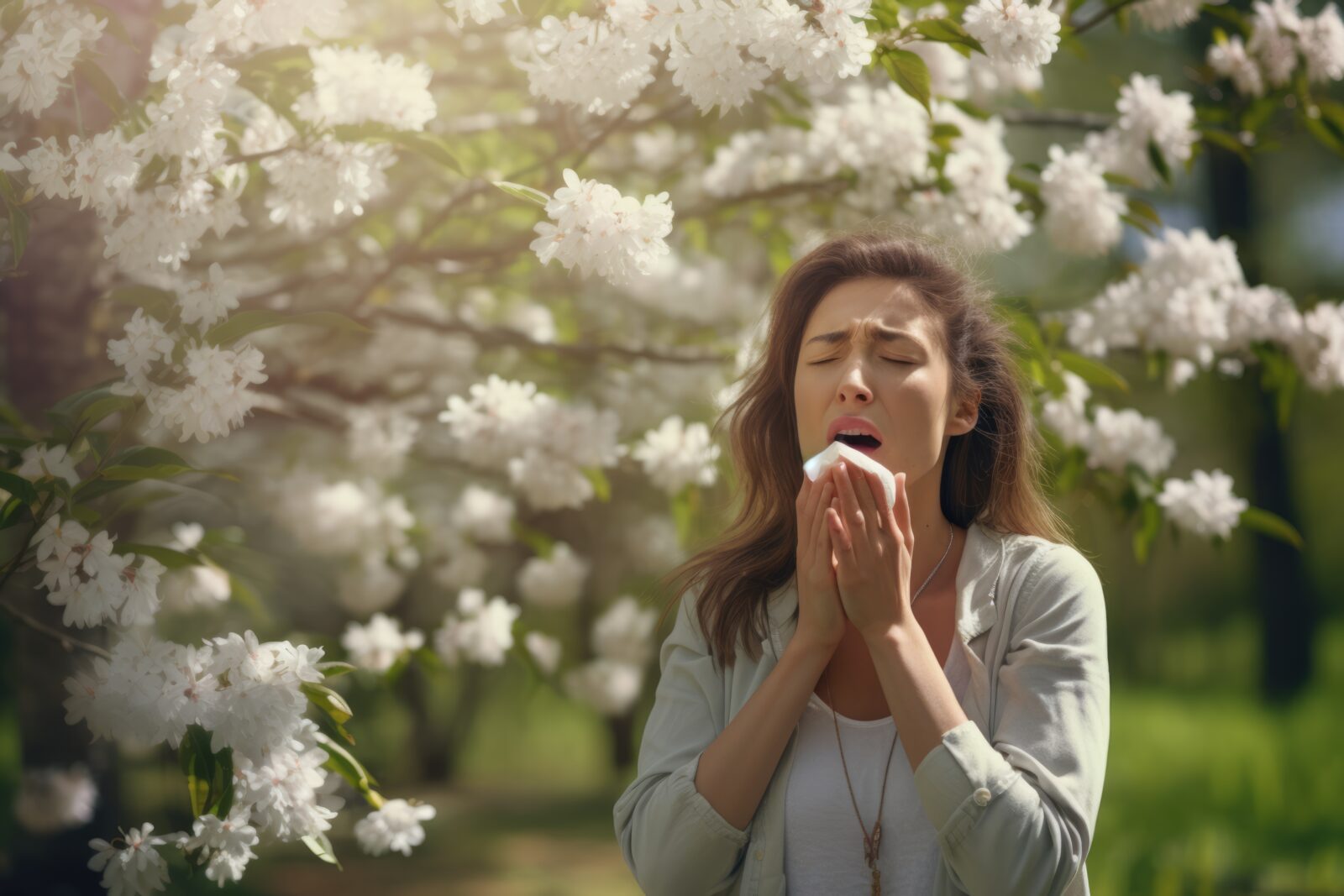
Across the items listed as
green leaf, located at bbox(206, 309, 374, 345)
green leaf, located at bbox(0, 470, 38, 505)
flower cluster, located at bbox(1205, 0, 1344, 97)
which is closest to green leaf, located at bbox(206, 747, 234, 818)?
green leaf, located at bbox(0, 470, 38, 505)

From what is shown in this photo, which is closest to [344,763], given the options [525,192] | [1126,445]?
[525,192]

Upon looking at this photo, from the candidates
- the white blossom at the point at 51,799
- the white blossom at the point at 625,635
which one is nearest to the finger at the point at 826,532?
the white blossom at the point at 51,799

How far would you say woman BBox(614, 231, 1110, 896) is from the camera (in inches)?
50.4

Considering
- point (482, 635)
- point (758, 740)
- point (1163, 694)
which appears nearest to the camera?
point (758, 740)

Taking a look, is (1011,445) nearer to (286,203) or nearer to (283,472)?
(286,203)

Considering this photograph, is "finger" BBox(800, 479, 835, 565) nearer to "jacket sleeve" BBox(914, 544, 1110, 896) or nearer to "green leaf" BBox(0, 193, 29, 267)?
"jacket sleeve" BBox(914, 544, 1110, 896)

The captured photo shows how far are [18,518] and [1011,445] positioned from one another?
131 cm

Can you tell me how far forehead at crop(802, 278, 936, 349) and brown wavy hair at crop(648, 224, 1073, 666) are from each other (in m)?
0.02

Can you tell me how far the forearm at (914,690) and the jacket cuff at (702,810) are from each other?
0.70 feet

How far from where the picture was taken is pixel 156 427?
1473 millimetres

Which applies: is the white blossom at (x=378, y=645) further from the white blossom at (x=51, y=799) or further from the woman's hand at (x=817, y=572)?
the woman's hand at (x=817, y=572)

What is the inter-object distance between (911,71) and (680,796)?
1.05 m

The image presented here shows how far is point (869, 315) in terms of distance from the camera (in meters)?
1.47

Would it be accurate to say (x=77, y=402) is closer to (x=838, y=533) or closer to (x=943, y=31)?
(x=838, y=533)
